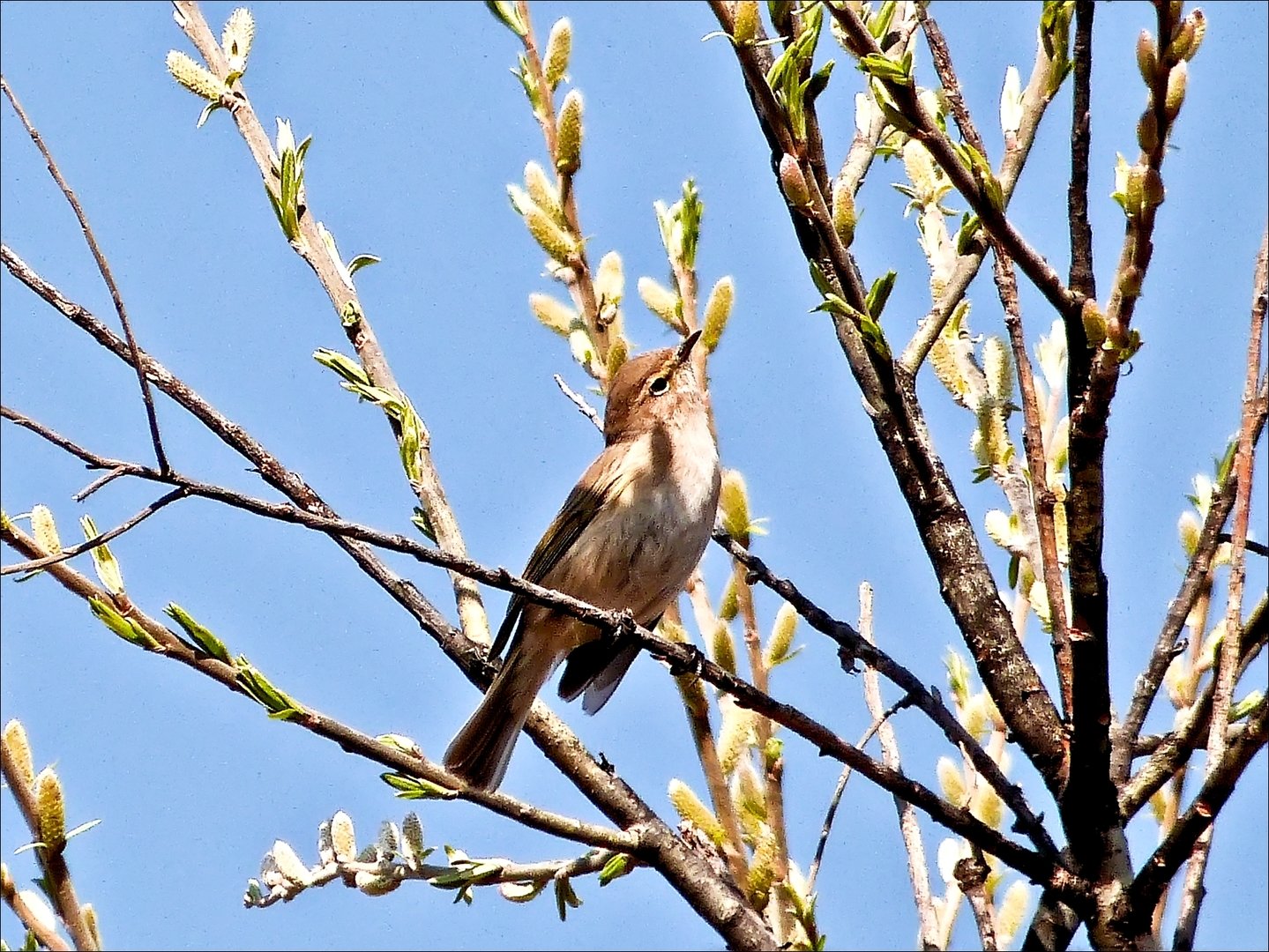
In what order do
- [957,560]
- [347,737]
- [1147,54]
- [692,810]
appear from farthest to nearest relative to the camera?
[692,810] < [957,560] < [347,737] < [1147,54]

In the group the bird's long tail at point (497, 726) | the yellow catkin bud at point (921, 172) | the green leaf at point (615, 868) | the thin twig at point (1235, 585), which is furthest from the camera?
the bird's long tail at point (497, 726)

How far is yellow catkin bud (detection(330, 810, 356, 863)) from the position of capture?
338 cm

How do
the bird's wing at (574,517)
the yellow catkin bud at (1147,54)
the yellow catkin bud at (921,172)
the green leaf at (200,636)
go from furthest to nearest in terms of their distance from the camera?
the bird's wing at (574,517), the yellow catkin bud at (921,172), the green leaf at (200,636), the yellow catkin bud at (1147,54)

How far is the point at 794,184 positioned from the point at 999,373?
1534mm

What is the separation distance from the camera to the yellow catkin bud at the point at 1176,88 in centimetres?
233

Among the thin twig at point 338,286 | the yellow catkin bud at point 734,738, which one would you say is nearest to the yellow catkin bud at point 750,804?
the yellow catkin bud at point 734,738

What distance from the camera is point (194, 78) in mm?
4473

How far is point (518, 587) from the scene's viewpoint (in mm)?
2928

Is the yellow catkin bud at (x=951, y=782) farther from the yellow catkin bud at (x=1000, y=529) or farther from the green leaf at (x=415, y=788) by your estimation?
the green leaf at (x=415, y=788)

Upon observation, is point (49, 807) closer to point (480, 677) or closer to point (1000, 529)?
point (480, 677)

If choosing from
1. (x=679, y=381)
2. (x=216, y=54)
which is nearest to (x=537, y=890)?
(x=216, y=54)

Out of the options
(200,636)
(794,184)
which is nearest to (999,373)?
(794,184)

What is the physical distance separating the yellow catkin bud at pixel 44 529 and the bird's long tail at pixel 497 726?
82.5 inches

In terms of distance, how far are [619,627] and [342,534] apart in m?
0.99
